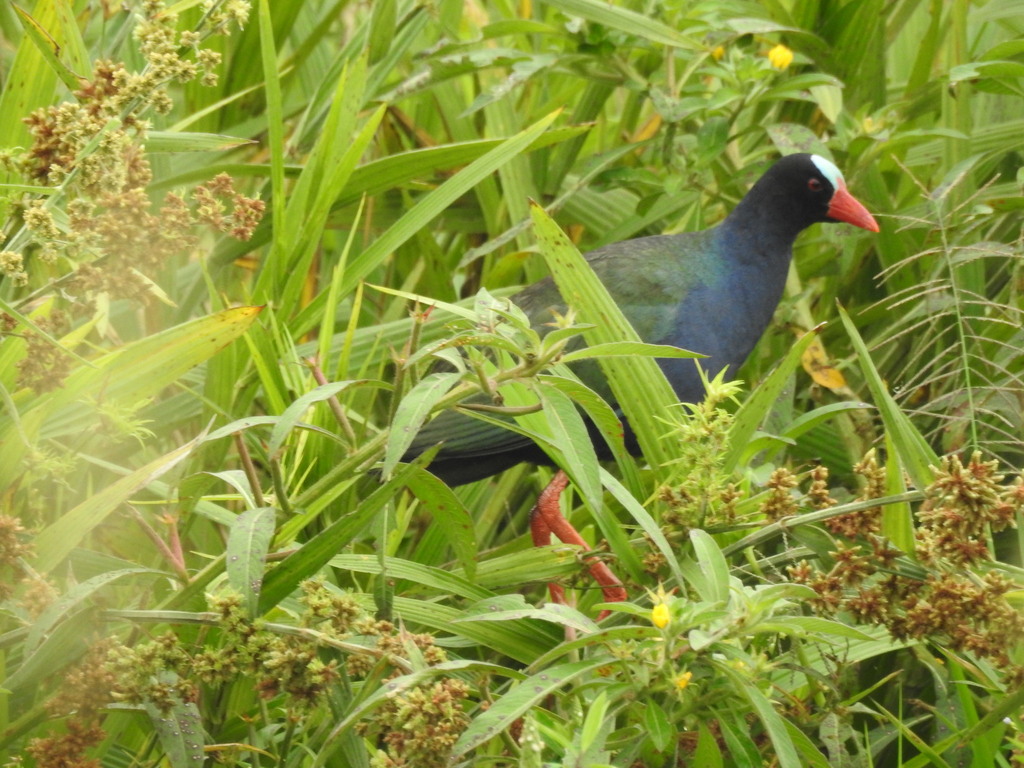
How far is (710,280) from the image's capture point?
251 cm

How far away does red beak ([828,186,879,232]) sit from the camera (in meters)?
2.46

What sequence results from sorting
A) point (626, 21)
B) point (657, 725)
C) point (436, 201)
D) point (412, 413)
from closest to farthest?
1. point (412, 413)
2. point (657, 725)
3. point (436, 201)
4. point (626, 21)

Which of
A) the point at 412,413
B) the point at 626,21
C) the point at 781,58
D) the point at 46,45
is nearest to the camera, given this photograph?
the point at 412,413

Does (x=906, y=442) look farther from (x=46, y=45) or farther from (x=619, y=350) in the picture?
(x=46, y=45)

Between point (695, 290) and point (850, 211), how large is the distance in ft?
1.10

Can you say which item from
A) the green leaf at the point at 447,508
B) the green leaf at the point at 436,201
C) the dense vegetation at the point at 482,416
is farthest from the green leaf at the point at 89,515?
the green leaf at the point at 436,201

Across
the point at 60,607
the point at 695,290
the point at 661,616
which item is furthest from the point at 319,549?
the point at 695,290

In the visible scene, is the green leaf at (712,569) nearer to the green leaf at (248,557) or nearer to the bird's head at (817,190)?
the green leaf at (248,557)

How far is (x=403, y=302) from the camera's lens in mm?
2584

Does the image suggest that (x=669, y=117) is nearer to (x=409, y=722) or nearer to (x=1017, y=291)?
(x=1017, y=291)

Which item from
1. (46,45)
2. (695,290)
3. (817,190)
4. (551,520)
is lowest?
(551,520)

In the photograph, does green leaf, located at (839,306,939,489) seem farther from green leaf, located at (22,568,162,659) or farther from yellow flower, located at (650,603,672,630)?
green leaf, located at (22,568,162,659)

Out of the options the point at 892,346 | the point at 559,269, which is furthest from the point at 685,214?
the point at 559,269

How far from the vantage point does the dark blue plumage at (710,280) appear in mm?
2340
